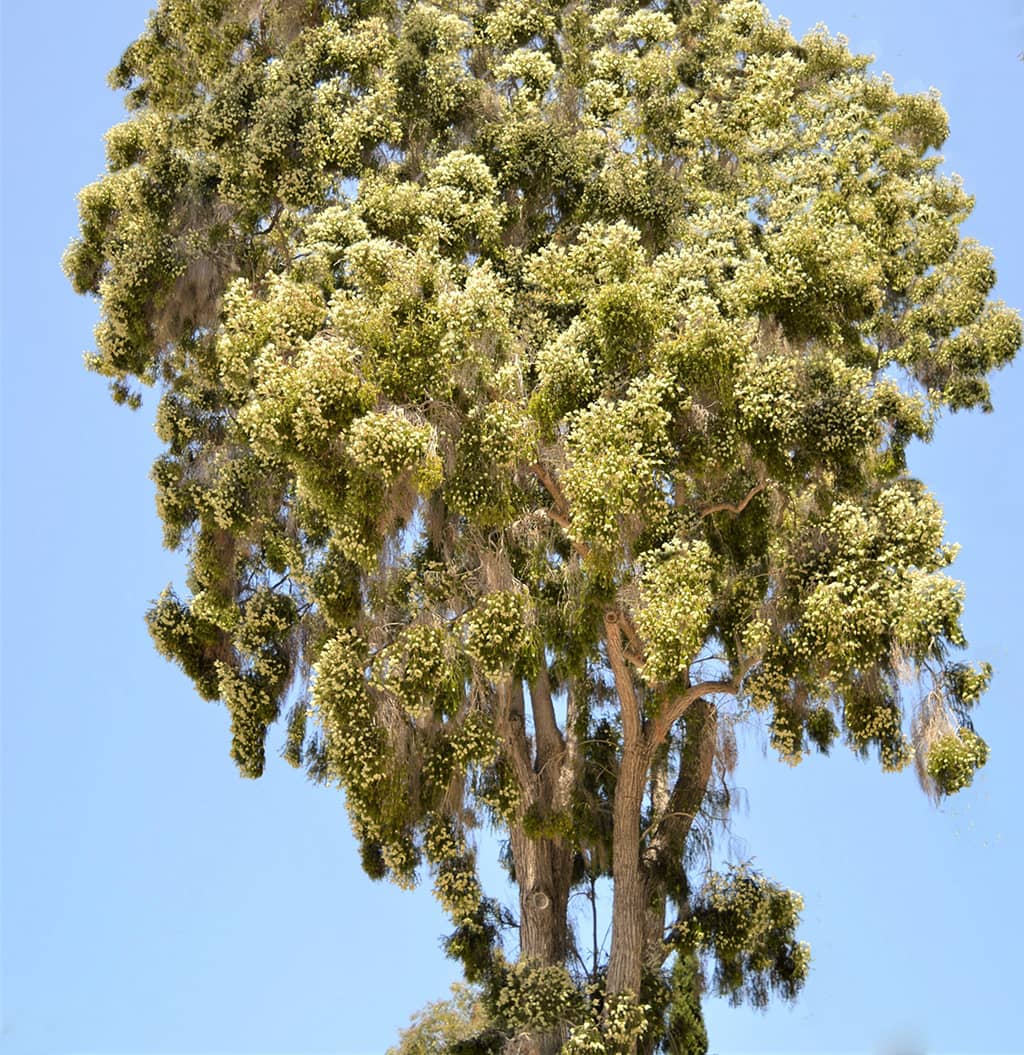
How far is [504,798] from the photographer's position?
1773 cm

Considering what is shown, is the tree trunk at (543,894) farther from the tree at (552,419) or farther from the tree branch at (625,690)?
the tree branch at (625,690)

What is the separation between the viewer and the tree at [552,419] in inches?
635

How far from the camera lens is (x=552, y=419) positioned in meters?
16.5

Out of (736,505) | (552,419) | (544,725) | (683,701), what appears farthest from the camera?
(544,725)

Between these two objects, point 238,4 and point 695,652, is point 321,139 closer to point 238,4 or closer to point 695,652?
point 238,4

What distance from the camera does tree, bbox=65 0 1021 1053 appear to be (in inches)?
635

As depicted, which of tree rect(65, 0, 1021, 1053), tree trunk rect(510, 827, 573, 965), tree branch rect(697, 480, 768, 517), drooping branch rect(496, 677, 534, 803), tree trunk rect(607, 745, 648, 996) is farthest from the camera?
tree trunk rect(510, 827, 573, 965)

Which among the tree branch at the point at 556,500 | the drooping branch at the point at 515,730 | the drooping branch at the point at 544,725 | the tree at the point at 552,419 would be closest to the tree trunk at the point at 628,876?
the tree at the point at 552,419

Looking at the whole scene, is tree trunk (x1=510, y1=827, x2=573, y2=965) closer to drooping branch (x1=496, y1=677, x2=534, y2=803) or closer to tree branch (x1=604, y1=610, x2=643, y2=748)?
drooping branch (x1=496, y1=677, x2=534, y2=803)

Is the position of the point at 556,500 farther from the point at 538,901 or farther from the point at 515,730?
→ the point at 538,901

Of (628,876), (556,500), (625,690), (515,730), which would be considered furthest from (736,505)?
(628,876)

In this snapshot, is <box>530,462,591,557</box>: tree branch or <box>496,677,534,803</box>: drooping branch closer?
<box>530,462,591,557</box>: tree branch

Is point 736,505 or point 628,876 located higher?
point 736,505

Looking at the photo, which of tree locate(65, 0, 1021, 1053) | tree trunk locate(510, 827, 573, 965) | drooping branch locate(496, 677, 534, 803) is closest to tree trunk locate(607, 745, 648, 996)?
tree locate(65, 0, 1021, 1053)
